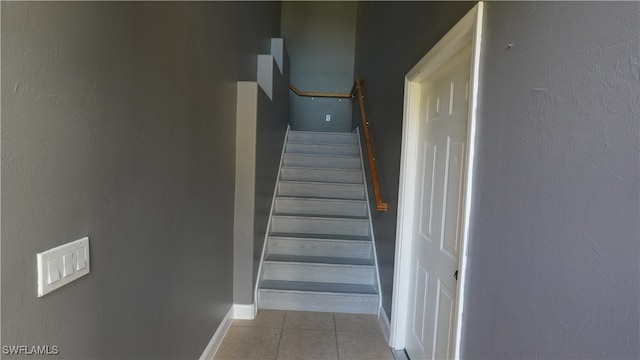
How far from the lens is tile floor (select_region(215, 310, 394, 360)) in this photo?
2.20 metres

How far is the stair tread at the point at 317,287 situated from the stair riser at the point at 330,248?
31cm

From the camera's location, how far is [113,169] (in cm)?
105

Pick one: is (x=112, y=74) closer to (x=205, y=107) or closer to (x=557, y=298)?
(x=205, y=107)

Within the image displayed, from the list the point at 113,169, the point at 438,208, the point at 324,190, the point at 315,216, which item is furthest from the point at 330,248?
the point at 113,169

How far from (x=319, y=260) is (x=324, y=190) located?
0.98 meters

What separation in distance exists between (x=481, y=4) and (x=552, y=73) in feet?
1.59

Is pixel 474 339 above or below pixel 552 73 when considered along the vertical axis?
below

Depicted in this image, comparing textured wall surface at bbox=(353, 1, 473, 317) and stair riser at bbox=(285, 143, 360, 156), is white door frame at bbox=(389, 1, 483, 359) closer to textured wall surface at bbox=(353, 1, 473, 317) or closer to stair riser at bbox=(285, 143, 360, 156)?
textured wall surface at bbox=(353, 1, 473, 317)

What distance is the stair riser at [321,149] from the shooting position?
4477 millimetres

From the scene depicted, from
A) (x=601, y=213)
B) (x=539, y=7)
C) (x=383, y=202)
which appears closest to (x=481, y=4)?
(x=539, y=7)

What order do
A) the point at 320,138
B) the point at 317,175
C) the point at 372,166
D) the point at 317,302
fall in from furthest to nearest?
the point at 320,138, the point at 317,175, the point at 372,166, the point at 317,302

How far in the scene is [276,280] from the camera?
9.80 feet

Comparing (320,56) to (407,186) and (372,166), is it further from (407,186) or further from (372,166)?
(407,186)

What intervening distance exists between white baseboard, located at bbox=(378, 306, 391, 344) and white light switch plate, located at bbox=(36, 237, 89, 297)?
2.03 meters
